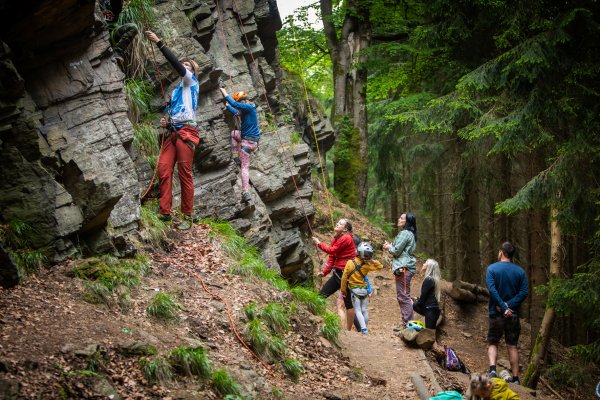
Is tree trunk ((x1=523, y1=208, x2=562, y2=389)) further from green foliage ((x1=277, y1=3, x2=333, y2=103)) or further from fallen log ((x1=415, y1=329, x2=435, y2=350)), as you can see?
green foliage ((x1=277, y1=3, x2=333, y2=103))

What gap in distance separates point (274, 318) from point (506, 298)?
13.8ft

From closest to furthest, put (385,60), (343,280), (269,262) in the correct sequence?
(343,280) → (269,262) → (385,60)

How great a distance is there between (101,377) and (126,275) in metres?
2.32

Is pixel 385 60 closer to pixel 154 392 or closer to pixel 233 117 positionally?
pixel 233 117

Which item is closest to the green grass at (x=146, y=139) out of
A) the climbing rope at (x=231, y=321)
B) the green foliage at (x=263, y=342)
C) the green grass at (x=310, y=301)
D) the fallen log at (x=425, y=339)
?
the climbing rope at (x=231, y=321)

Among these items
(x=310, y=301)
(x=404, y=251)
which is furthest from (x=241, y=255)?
(x=404, y=251)

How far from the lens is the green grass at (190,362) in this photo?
5.90 metres

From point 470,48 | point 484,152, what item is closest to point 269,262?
point 484,152

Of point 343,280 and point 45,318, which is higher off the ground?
point 45,318

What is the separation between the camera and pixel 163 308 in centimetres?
702

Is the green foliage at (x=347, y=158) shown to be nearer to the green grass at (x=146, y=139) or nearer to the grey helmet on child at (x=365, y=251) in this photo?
the grey helmet on child at (x=365, y=251)

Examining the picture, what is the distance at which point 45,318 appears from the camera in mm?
5789

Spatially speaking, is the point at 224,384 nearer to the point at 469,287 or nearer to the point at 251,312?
the point at 251,312

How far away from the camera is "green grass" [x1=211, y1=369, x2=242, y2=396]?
5.91m
